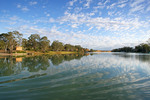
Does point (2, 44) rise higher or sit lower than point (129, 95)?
higher

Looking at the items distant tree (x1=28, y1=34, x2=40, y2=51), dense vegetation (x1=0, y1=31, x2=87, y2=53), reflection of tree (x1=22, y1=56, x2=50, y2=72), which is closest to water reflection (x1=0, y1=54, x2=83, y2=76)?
reflection of tree (x1=22, y1=56, x2=50, y2=72)

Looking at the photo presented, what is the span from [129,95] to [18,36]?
7378cm

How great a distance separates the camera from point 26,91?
18.3 ft

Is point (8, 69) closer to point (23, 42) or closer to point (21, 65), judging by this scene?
point (21, 65)

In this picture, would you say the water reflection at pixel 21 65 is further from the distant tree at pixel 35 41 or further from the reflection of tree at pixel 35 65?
the distant tree at pixel 35 41

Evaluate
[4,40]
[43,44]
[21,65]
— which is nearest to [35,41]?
[43,44]

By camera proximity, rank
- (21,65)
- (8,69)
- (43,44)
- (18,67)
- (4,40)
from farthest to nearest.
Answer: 1. (43,44)
2. (4,40)
3. (21,65)
4. (18,67)
5. (8,69)

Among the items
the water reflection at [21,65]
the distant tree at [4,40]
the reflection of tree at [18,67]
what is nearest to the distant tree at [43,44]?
the distant tree at [4,40]

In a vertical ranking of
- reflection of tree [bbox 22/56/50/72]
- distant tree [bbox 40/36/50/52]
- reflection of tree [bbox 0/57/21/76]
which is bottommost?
reflection of tree [bbox 22/56/50/72]

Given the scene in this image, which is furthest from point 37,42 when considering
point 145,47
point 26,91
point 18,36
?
point 145,47

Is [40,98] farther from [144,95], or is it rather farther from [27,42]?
[27,42]

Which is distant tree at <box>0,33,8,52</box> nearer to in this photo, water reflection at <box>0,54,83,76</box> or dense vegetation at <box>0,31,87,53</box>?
dense vegetation at <box>0,31,87,53</box>

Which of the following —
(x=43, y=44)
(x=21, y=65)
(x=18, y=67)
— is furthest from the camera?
(x=43, y=44)

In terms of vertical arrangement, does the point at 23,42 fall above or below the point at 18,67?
above
